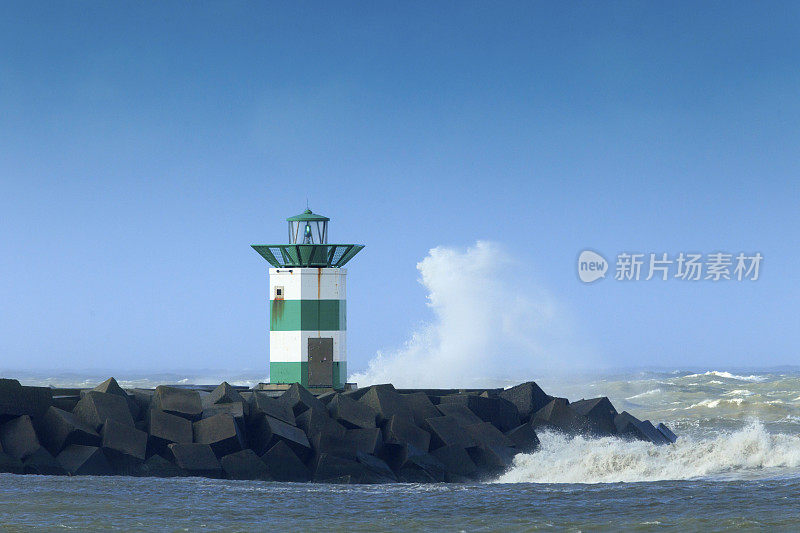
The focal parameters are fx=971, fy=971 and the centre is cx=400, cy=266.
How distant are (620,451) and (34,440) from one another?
5836 mm

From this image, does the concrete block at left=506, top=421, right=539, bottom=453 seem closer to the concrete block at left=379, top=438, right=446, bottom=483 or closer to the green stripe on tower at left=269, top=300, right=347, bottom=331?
the concrete block at left=379, top=438, right=446, bottom=483

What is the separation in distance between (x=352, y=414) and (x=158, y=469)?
7.17 ft

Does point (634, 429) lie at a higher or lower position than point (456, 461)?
higher

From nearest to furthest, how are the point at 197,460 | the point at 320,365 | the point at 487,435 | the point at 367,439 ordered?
the point at 197,460
the point at 367,439
the point at 487,435
the point at 320,365

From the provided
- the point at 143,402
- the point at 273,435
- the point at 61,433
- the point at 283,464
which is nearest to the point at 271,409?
the point at 273,435

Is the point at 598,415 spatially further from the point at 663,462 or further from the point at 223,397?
the point at 223,397

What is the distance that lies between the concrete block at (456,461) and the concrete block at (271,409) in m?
1.63

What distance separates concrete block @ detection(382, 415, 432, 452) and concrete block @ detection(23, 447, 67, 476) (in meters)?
3.25

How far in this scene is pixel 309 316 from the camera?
12883mm

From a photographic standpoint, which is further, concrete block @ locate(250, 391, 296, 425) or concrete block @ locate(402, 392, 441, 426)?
concrete block @ locate(402, 392, 441, 426)

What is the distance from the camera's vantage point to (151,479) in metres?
8.73

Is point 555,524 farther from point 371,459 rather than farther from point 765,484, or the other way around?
point 371,459

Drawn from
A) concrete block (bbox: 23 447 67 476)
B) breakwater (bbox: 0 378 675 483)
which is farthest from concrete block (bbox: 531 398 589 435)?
concrete block (bbox: 23 447 67 476)

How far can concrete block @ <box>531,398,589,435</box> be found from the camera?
11.4 meters
